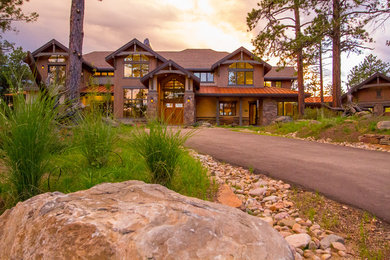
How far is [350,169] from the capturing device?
3.67 m

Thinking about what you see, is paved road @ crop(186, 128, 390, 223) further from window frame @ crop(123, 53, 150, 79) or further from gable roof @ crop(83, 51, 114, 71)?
gable roof @ crop(83, 51, 114, 71)

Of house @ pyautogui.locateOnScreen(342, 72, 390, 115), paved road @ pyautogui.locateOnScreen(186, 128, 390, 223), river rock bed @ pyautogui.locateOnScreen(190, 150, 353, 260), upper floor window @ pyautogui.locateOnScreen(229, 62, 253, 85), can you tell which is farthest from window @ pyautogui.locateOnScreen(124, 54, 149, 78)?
house @ pyautogui.locateOnScreen(342, 72, 390, 115)

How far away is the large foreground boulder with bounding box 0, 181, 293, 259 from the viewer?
2.89 ft

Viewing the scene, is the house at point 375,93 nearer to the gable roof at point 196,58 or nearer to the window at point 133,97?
the gable roof at point 196,58

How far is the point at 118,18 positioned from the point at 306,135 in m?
15.8

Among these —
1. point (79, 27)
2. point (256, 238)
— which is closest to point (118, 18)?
point (79, 27)

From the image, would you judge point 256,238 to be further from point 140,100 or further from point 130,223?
point 140,100

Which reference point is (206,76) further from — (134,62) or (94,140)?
(94,140)

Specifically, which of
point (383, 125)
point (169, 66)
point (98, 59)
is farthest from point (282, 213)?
point (98, 59)

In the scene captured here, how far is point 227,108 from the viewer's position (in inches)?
818

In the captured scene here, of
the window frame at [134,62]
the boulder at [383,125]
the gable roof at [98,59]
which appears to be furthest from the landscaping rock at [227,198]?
the gable roof at [98,59]

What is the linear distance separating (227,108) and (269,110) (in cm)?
379

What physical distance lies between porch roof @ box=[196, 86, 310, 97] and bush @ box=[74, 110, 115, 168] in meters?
15.4

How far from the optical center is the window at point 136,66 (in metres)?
19.1
